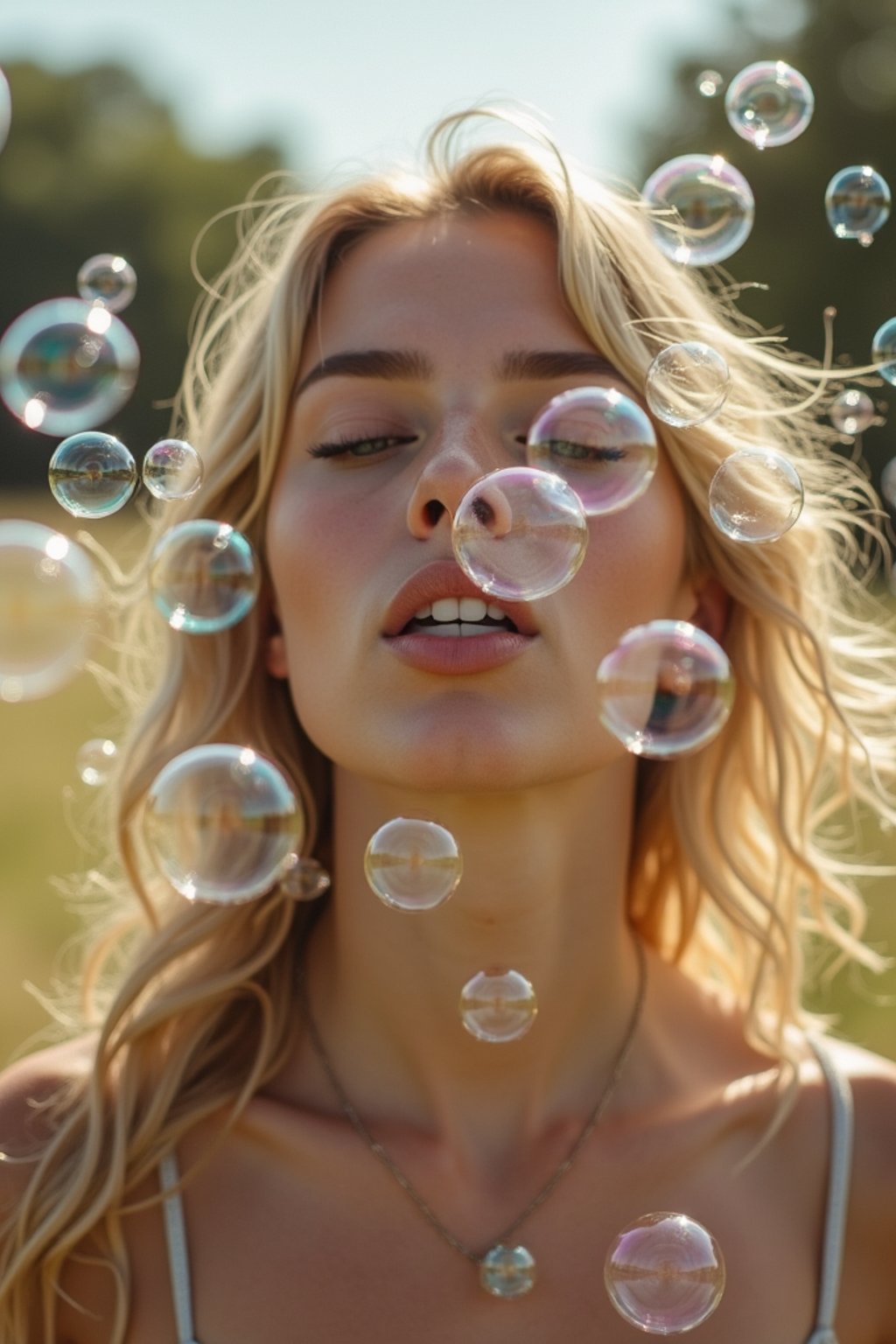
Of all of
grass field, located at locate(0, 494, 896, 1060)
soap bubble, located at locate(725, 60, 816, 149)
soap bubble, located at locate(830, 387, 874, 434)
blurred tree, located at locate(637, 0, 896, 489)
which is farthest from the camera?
blurred tree, located at locate(637, 0, 896, 489)

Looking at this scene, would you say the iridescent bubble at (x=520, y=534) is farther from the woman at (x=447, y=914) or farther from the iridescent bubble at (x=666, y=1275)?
the iridescent bubble at (x=666, y=1275)

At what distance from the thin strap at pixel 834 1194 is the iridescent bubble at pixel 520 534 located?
102cm

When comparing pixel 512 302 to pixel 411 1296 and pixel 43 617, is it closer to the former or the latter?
pixel 43 617

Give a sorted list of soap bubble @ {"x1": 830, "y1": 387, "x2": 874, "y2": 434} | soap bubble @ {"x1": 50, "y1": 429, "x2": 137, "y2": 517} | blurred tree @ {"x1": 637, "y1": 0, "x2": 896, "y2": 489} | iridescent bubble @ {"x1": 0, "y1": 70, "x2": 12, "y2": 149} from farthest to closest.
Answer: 1. blurred tree @ {"x1": 637, "y1": 0, "x2": 896, "y2": 489}
2. soap bubble @ {"x1": 830, "y1": 387, "x2": 874, "y2": 434}
3. soap bubble @ {"x1": 50, "y1": 429, "x2": 137, "y2": 517}
4. iridescent bubble @ {"x1": 0, "y1": 70, "x2": 12, "y2": 149}

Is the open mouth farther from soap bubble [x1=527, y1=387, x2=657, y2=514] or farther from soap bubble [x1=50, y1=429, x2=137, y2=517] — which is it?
soap bubble [x1=50, y1=429, x2=137, y2=517]

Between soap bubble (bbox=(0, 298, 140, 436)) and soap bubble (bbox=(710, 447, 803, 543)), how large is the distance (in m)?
0.97

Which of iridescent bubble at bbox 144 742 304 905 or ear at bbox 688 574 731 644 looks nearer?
iridescent bubble at bbox 144 742 304 905

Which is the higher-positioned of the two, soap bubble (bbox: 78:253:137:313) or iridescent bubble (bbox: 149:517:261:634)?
soap bubble (bbox: 78:253:137:313)

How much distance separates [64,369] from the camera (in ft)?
8.95

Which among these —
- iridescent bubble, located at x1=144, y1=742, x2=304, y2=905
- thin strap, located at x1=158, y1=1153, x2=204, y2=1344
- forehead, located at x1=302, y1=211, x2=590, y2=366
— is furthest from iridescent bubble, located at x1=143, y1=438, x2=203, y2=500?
thin strap, located at x1=158, y1=1153, x2=204, y2=1344

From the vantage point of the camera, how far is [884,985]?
816cm

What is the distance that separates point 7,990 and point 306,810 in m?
5.32

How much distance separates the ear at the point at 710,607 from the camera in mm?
2824

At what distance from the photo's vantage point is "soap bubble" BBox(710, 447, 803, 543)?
99.4 inches
